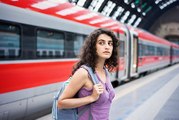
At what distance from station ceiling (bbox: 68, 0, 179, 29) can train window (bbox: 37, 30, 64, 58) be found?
16.7 metres

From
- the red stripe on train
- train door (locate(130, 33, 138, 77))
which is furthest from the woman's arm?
train door (locate(130, 33, 138, 77))

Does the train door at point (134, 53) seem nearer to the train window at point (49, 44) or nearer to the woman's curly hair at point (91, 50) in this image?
the train window at point (49, 44)

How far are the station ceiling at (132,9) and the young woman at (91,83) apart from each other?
72.4 ft

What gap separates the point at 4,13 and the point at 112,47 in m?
3.49

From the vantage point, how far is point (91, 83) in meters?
2.22

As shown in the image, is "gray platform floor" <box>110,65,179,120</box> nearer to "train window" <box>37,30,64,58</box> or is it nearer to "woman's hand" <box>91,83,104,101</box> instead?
"train window" <box>37,30,64,58</box>

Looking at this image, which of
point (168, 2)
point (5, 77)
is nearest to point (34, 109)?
point (5, 77)

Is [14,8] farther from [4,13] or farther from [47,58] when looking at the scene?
[47,58]

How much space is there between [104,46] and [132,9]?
38.5 m

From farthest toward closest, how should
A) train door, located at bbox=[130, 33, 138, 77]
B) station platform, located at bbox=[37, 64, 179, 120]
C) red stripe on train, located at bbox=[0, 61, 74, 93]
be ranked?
1. train door, located at bbox=[130, 33, 138, 77]
2. station platform, located at bbox=[37, 64, 179, 120]
3. red stripe on train, located at bbox=[0, 61, 74, 93]

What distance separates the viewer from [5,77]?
5.44 meters

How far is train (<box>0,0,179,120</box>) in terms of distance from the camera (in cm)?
561

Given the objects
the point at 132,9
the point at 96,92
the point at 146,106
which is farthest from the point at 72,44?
the point at 132,9

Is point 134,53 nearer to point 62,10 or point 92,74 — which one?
point 62,10
